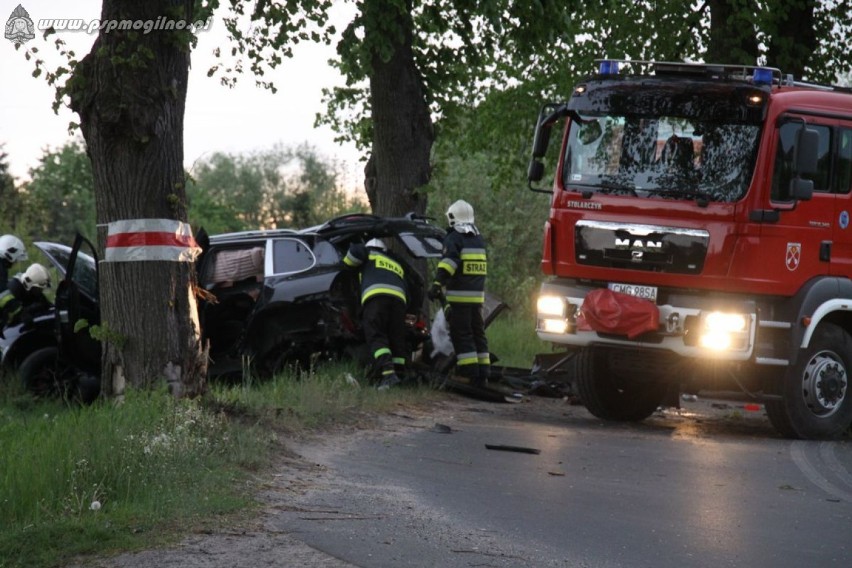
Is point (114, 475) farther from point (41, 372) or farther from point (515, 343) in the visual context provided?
point (515, 343)

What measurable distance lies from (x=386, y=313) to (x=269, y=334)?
50.4 inches

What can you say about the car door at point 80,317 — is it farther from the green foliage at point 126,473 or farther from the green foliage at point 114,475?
the green foliage at point 114,475

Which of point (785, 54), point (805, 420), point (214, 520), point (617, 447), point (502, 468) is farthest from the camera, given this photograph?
point (785, 54)

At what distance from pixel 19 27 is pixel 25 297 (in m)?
4.64

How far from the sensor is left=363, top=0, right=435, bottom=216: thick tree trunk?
16.7m

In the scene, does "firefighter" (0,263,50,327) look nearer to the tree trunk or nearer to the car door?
the car door

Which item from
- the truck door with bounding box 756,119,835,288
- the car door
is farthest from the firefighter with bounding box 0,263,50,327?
the truck door with bounding box 756,119,835,288

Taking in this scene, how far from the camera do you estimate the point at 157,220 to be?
9.97 meters

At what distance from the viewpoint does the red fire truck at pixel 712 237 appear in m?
11.6

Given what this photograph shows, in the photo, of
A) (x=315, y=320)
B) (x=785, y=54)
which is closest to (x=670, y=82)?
(x=315, y=320)

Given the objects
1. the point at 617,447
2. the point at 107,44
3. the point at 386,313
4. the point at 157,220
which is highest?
the point at 107,44

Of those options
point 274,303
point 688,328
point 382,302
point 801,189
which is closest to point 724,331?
point 688,328

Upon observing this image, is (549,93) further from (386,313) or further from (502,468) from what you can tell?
(502,468)

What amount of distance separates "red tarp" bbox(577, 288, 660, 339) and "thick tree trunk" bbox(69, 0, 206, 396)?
3.67 metres
